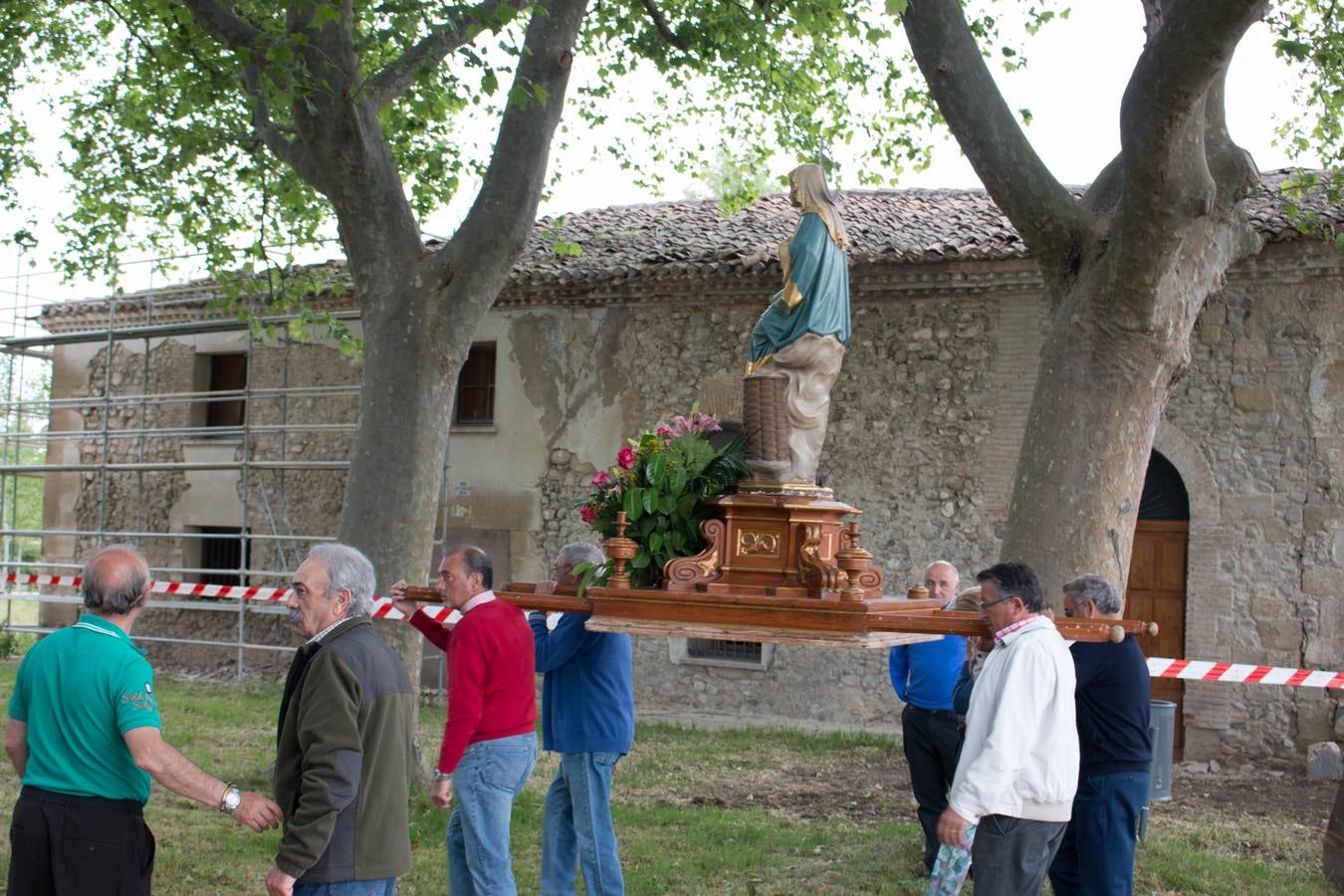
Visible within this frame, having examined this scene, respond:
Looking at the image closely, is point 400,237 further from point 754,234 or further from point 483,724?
point 754,234

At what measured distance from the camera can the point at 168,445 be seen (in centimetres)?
1702

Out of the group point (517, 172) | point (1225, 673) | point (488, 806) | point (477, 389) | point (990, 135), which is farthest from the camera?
point (477, 389)

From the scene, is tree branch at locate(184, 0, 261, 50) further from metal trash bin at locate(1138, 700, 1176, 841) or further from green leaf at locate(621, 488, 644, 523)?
metal trash bin at locate(1138, 700, 1176, 841)

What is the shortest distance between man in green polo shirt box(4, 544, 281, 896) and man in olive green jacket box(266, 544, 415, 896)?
0.73ft

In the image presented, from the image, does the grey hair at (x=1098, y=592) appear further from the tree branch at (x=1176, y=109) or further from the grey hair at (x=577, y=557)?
the tree branch at (x=1176, y=109)

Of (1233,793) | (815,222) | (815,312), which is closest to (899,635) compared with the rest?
(815,312)

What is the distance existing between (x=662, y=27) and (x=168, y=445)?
9644mm

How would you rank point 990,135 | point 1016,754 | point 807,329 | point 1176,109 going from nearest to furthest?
point 1016,754
point 807,329
point 1176,109
point 990,135

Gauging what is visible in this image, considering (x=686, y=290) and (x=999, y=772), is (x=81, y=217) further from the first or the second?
(x=999, y=772)

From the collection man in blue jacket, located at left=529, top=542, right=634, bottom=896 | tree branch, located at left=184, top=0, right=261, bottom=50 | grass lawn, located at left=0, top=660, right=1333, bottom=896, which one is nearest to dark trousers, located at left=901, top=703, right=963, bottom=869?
grass lawn, located at left=0, top=660, right=1333, bottom=896

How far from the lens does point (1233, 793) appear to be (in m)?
10.5

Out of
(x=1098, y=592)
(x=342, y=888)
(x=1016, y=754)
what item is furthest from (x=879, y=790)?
(x=342, y=888)

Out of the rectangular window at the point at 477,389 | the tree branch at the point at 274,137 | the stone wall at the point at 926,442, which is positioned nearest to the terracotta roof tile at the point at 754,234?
the stone wall at the point at 926,442

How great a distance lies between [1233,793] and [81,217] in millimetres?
11297
